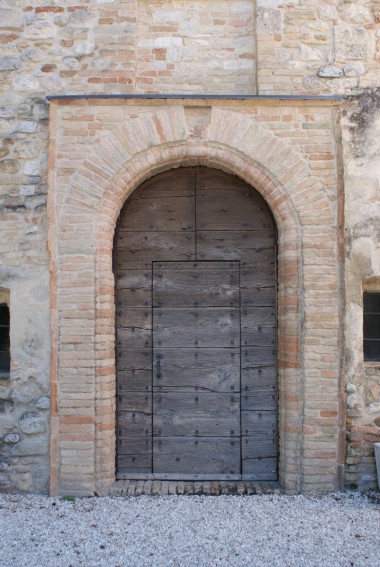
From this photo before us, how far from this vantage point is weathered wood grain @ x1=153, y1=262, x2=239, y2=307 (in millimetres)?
4617

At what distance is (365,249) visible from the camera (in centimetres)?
438

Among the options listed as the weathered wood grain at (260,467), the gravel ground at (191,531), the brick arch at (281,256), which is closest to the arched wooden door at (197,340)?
the weathered wood grain at (260,467)

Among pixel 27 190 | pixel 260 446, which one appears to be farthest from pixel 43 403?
pixel 260 446

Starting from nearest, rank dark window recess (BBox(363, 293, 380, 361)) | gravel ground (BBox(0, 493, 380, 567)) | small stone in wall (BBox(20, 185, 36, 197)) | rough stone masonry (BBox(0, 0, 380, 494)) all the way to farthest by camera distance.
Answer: gravel ground (BBox(0, 493, 380, 567)), rough stone masonry (BBox(0, 0, 380, 494)), small stone in wall (BBox(20, 185, 36, 197)), dark window recess (BBox(363, 293, 380, 361))

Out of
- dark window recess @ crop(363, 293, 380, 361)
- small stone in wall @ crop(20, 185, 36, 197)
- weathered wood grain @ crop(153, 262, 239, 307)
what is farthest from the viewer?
weathered wood grain @ crop(153, 262, 239, 307)

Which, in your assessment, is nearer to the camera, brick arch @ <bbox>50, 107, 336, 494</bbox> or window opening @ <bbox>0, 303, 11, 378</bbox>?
brick arch @ <bbox>50, 107, 336, 494</bbox>

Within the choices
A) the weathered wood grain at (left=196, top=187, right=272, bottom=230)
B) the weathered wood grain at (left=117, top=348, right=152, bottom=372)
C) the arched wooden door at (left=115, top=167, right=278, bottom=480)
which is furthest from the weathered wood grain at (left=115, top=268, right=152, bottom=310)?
the weathered wood grain at (left=196, top=187, right=272, bottom=230)

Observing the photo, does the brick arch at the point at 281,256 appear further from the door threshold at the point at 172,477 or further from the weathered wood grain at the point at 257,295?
the door threshold at the point at 172,477

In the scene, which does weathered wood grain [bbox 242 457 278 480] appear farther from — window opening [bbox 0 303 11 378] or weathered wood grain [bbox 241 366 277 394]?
window opening [bbox 0 303 11 378]

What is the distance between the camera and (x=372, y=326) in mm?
4516

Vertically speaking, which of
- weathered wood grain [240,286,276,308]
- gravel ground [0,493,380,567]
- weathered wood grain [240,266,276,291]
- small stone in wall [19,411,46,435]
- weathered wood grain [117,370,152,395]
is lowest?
gravel ground [0,493,380,567]

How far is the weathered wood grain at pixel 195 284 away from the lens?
462cm

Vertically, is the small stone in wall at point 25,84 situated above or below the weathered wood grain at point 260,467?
above

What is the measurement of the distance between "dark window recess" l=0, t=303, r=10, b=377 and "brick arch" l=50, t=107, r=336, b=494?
1.89 feet
